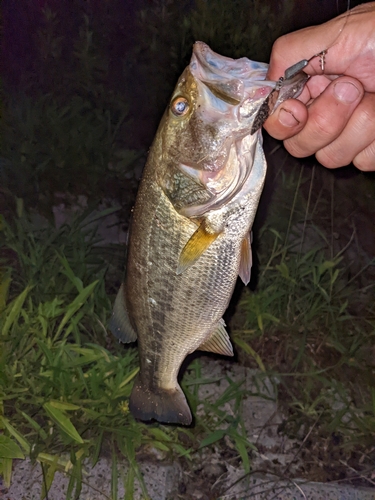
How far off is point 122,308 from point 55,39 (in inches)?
153

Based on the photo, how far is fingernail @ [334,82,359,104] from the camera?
1.81 m

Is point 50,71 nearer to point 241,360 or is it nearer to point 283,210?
point 283,210

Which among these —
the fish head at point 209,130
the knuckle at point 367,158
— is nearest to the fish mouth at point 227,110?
the fish head at point 209,130

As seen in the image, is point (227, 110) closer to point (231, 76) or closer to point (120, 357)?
point (231, 76)

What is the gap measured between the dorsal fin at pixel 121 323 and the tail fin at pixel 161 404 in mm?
290

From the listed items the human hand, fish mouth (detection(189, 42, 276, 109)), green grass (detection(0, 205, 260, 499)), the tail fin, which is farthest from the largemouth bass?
green grass (detection(0, 205, 260, 499))

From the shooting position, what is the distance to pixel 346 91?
1.81m

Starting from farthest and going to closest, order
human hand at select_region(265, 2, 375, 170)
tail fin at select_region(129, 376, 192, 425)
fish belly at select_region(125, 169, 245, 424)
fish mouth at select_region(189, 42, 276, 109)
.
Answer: tail fin at select_region(129, 376, 192, 425)
human hand at select_region(265, 2, 375, 170)
fish belly at select_region(125, 169, 245, 424)
fish mouth at select_region(189, 42, 276, 109)

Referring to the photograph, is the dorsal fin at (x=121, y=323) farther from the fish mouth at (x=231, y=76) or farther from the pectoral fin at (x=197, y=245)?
the fish mouth at (x=231, y=76)

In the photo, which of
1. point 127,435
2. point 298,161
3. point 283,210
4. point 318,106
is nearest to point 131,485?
point 127,435

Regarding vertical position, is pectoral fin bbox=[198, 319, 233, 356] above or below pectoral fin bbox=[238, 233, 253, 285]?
below

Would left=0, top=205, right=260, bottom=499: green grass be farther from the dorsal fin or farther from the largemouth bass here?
the largemouth bass

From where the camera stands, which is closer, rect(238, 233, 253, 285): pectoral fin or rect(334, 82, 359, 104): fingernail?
rect(238, 233, 253, 285): pectoral fin

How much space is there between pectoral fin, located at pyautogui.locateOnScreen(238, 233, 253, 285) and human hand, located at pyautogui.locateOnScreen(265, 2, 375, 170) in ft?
1.83
